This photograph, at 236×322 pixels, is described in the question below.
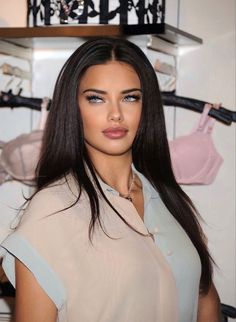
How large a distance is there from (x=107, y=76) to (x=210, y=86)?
623 millimetres

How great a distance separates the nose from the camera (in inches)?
42.3

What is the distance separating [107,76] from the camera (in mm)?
1088

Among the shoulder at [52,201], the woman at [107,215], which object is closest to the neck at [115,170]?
the woman at [107,215]

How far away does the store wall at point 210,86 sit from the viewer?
1.62 m

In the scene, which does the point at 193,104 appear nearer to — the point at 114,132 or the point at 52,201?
the point at 114,132

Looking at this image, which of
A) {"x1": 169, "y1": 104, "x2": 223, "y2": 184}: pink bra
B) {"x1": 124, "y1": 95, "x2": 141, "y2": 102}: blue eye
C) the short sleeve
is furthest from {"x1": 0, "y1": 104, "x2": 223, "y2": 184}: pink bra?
the short sleeve

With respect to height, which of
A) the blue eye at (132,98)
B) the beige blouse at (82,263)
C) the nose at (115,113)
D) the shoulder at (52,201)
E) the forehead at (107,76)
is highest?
the forehead at (107,76)

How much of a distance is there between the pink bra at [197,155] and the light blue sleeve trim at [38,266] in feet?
2.28

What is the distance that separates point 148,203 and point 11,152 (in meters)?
0.56

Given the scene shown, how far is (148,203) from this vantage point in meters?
1.18

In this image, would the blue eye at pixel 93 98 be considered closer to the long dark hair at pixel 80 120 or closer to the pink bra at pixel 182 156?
the long dark hair at pixel 80 120

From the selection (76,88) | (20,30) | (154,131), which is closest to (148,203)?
(154,131)

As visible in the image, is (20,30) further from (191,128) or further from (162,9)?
(191,128)

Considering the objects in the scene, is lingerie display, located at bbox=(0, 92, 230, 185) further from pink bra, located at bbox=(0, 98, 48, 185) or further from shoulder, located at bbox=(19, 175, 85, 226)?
shoulder, located at bbox=(19, 175, 85, 226)
